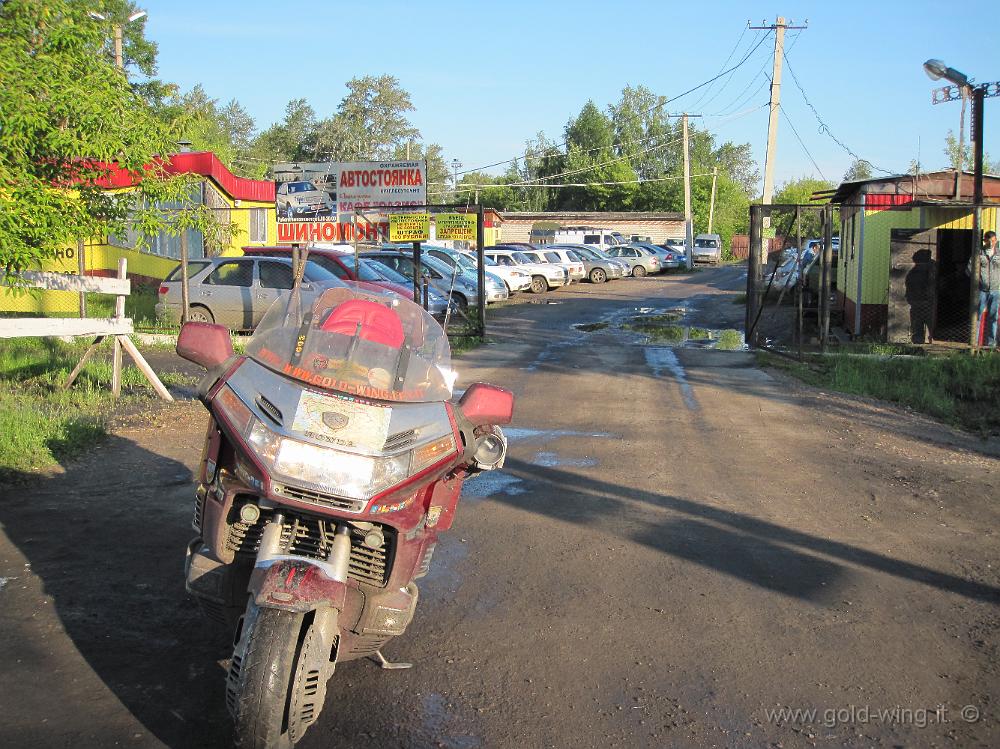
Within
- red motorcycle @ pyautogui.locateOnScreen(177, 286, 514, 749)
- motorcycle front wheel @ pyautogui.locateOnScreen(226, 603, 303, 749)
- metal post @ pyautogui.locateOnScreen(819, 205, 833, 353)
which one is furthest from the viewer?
metal post @ pyautogui.locateOnScreen(819, 205, 833, 353)

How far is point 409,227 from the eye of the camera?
18141 millimetres

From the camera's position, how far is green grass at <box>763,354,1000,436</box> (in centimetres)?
1133

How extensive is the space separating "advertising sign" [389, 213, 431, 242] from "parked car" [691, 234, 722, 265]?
4823cm

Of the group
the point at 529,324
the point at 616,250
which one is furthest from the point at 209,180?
the point at 616,250

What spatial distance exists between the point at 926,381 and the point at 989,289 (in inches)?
145

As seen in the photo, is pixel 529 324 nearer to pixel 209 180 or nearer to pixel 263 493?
pixel 209 180

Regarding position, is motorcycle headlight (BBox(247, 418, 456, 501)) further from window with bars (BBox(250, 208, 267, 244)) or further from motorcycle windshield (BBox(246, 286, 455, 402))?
window with bars (BBox(250, 208, 267, 244))

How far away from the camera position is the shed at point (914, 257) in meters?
17.5

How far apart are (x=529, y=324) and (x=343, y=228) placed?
553 cm

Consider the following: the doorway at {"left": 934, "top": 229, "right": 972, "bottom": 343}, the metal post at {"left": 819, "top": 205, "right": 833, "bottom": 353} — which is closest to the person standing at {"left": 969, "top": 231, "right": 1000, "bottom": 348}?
the doorway at {"left": 934, "top": 229, "right": 972, "bottom": 343}

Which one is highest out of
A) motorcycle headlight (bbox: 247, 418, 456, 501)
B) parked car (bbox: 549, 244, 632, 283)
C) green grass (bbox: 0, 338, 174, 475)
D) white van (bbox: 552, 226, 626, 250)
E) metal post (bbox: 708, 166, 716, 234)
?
metal post (bbox: 708, 166, 716, 234)

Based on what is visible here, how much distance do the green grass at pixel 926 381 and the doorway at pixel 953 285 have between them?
142 inches

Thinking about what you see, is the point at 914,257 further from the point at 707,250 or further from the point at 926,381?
the point at 707,250

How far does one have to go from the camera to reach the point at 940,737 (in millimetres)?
3873
